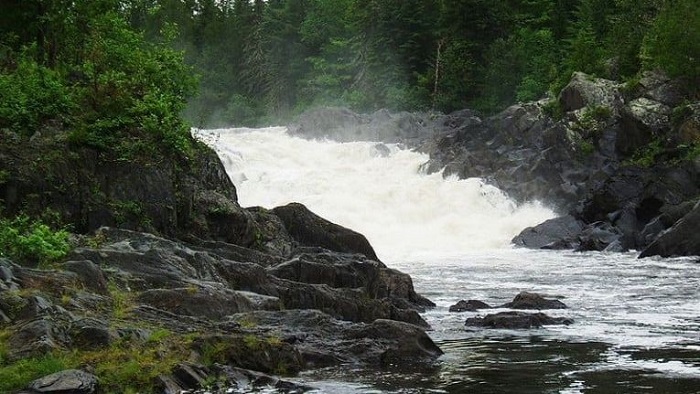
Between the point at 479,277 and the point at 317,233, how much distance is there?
532 cm

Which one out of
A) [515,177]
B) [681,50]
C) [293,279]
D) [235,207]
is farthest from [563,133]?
[293,279]

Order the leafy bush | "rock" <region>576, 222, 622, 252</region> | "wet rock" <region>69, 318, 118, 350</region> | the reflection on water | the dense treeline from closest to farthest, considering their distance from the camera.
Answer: the leafy bush → "wet rock" <region>69, 318, 118, 350</region> → the reflection on water → "rock" <region>576, 222, 622, 252</region> → the dense treeline

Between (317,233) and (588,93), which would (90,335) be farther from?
(588,93)

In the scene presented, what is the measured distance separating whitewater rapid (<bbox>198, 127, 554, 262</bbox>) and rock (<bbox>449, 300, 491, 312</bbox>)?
46.4 feet

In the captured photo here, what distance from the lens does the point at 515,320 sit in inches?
663

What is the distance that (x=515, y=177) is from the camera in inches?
1736

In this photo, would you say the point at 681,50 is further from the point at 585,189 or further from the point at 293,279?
the point at 293,279

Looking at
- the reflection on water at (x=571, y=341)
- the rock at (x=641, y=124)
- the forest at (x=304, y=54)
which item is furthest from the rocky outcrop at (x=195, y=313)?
the rock at (x=641, y=124)

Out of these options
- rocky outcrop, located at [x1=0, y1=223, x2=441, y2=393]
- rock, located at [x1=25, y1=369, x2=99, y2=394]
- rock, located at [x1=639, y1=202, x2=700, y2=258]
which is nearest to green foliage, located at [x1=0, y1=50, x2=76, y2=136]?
rocky outcrop, located at [x1=0, y1=223, x2=441, y2=393]

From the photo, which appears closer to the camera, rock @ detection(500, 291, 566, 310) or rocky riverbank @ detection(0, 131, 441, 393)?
rocky riverbank @ detection(0, 131, 441, 393)

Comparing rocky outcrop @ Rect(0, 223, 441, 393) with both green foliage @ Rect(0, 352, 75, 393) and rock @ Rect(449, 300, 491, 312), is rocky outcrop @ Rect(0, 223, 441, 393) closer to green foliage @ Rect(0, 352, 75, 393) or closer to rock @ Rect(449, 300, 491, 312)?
green foliage @ Rect(0, 352, 75, 393)

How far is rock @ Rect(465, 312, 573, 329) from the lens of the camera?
16750 millimetres

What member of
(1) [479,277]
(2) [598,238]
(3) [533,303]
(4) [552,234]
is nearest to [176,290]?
(3) [533,303]

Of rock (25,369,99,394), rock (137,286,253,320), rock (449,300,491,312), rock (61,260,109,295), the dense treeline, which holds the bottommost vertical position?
rock (25,369,99,394)
